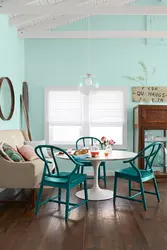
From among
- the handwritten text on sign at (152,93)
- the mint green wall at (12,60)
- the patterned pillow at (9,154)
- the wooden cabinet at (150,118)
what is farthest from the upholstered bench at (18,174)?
the handwritten text on sign at (152,93)

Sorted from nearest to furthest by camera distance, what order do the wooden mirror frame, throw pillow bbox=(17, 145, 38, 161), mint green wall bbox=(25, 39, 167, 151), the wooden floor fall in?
the wooden floor < throw pillow bbox=(17, 145, 38, 161) < the wooden mirror frame < mint green wall bbox=(25, 39, 167, 151)

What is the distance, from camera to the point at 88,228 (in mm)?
2812

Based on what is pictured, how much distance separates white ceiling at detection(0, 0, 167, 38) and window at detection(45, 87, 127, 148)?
1189 mm

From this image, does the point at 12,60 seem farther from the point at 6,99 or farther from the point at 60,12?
the point at 60,12

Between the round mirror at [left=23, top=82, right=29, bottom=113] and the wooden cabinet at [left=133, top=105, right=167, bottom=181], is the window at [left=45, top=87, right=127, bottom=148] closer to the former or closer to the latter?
the round mirror at [left=23, top=82, right=29, bottom=113]

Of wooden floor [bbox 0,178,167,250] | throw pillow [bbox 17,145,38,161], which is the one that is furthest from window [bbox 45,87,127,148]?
wooden floor [bbox 0,178,167,250]

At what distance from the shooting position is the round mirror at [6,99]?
4320 mm

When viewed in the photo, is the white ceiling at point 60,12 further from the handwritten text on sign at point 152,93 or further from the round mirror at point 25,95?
the handwritten text on sign at point 152,93

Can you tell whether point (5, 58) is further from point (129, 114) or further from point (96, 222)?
point (96, 222)

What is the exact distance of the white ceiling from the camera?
3.68 m

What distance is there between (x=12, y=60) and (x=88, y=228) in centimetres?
334

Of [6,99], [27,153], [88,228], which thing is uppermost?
[6,99]

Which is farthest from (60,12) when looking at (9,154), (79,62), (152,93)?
(152,93)

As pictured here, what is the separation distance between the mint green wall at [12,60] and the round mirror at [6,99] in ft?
0.36
